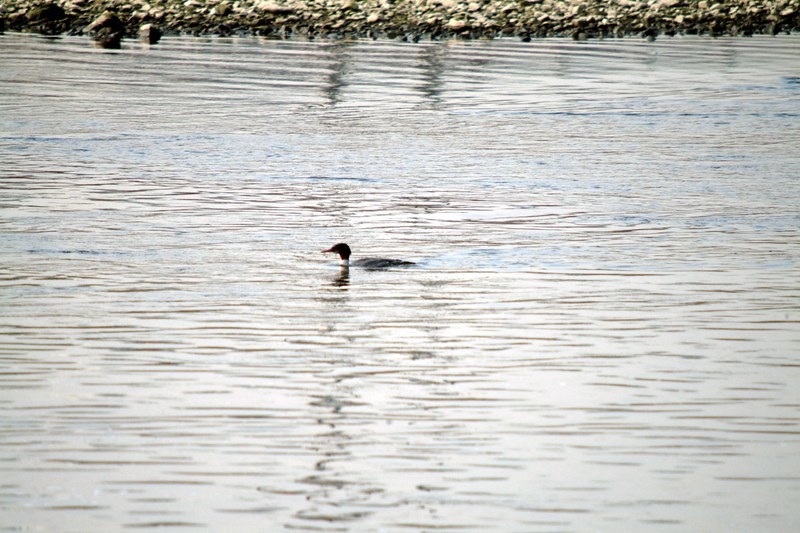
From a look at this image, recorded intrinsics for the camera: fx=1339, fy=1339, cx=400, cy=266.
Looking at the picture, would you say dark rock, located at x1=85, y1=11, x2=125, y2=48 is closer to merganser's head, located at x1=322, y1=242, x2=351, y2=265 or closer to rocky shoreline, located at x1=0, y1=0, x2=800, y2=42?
rocky shoreline, located at x1=0, y1=0, x2=800, y2=42

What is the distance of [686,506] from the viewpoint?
9.02 meters

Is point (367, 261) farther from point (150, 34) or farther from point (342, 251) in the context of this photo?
point (150, 34)

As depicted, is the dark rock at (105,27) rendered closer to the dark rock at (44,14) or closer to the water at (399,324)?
the dark rock at (44,14)

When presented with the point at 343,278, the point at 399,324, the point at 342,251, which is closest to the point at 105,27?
the point at 342,251

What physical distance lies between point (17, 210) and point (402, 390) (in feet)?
33.2

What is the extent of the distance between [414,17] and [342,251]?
3646 cm

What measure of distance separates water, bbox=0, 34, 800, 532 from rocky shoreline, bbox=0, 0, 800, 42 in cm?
2079

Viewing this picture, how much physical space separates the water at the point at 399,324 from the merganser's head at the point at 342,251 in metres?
0.15

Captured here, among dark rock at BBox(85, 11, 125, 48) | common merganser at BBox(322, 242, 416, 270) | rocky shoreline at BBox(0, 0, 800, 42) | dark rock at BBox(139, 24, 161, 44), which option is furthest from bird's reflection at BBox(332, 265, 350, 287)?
dark rock at BBox(85, 11, 125, 48)

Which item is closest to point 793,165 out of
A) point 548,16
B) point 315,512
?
point 315,512

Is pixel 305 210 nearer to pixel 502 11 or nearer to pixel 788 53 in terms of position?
pixel 788 53

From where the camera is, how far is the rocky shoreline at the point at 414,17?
50719mm

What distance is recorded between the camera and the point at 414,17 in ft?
168

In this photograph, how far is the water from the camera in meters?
9.21
